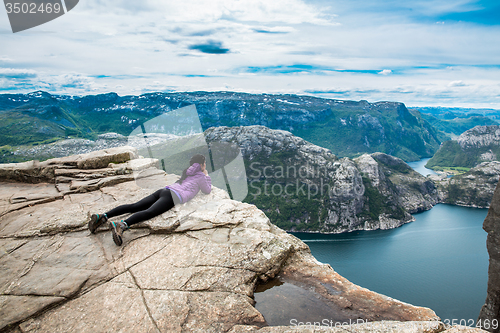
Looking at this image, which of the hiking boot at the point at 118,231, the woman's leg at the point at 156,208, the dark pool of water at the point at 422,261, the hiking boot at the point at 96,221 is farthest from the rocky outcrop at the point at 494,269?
the dark pool of water at the point at 422,261

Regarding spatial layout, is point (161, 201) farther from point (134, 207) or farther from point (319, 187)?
point (319, 187)

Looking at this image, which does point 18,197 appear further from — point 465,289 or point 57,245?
point 465,289

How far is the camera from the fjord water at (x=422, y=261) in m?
78.8

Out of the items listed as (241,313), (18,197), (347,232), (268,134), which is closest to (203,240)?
(241,313)

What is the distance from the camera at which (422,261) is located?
9806 centimetres

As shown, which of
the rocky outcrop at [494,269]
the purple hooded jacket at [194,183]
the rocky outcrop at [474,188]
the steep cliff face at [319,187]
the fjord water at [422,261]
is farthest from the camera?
the rocky outcrop at [474,188]

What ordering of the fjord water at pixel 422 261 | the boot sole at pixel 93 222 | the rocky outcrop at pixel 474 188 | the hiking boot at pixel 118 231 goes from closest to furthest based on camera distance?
the hiking boot at pixel 118 231 → the boot sole at pixel 93 222 → the fjord water at pixel 422 261 → the rocky outcrop at pixel 474 188

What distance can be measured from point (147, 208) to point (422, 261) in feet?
391

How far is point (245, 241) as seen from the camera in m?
6.65

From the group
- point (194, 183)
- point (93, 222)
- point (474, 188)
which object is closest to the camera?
point (93, 222)

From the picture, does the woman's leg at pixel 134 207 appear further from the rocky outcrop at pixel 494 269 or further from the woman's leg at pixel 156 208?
the rocky outcrop at pixel 494 269

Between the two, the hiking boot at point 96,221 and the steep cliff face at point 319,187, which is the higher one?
the hiking boot at point 96,221

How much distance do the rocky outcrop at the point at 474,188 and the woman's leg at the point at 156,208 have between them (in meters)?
217

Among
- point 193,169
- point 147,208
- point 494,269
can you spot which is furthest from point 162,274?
point 494,269
